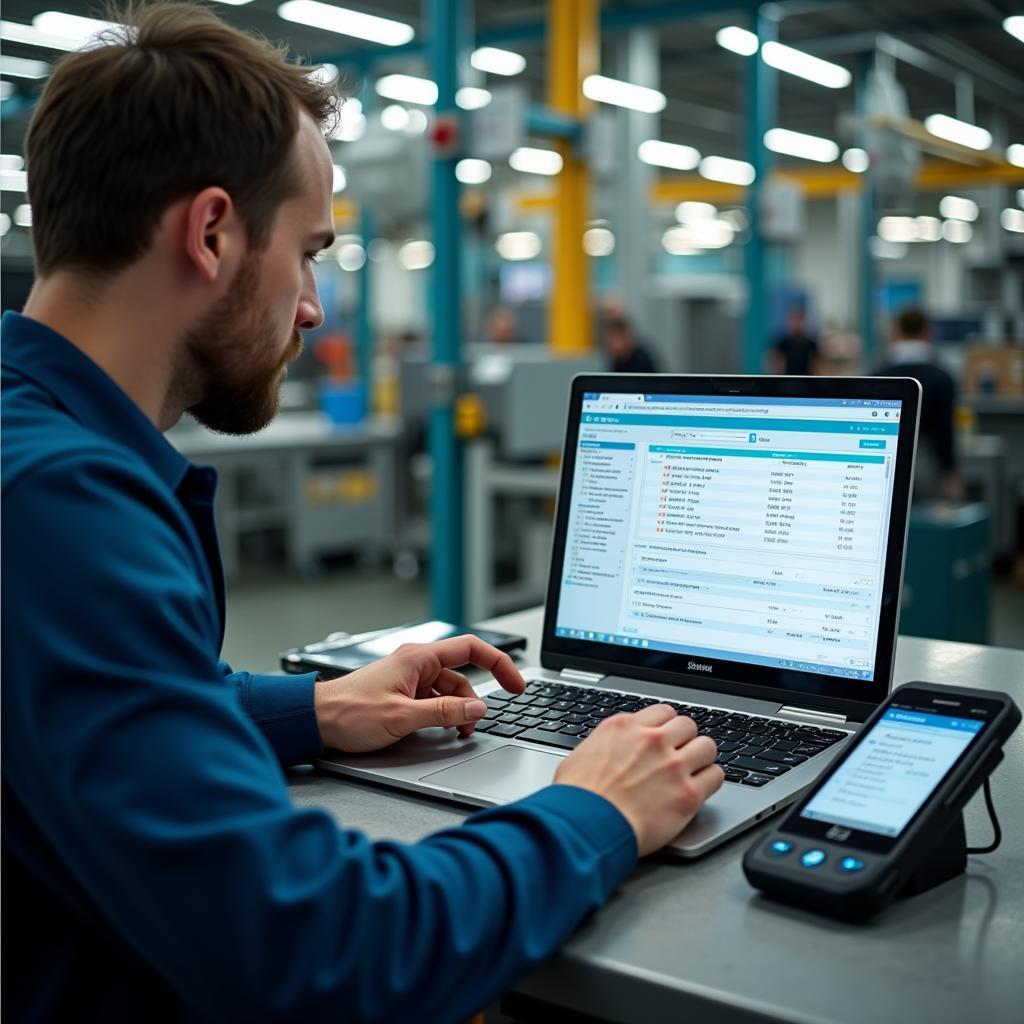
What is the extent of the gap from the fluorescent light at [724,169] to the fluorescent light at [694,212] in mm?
1237

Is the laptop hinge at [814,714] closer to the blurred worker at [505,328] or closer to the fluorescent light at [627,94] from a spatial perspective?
the fluorescent light at [627,94]

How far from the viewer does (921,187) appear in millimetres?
14266

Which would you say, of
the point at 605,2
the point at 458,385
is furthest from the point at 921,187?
the point at 458,385

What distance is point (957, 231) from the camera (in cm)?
2038

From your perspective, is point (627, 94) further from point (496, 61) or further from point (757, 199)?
point (496, 61)

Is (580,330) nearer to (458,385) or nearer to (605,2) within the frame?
(458,385)

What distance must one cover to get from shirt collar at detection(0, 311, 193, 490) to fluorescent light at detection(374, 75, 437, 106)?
9.99m

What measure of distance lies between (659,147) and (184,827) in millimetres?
14984

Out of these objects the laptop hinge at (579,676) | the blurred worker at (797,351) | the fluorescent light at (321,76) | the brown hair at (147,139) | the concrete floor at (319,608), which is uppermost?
the blurred worker at (797,351)

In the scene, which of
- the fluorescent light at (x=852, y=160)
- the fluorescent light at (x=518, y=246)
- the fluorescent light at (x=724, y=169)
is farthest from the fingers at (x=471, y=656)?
the fluorescent light at (x=518, y=246)

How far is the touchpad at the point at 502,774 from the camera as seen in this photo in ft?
3.15

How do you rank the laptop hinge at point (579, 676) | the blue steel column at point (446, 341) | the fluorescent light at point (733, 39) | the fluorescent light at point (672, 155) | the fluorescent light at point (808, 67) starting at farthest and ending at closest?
the fluorescent light at point (672, 155)
the fluorescent light at point (808, 67)
the fluorescent light at point (733, 39)
the blue steel column at point (446, 341)
the laptop hinge at point (579, 676)

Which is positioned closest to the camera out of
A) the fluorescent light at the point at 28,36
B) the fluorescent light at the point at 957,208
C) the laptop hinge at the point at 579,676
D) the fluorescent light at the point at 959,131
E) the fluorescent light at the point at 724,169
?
the laptop hinge at the point at 579,676

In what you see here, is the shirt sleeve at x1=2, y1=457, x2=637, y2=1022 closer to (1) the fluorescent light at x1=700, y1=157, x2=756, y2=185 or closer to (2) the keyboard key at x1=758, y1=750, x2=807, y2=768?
(2) the keyboard key at x1=758, y1=750, x2=807, y2=768
